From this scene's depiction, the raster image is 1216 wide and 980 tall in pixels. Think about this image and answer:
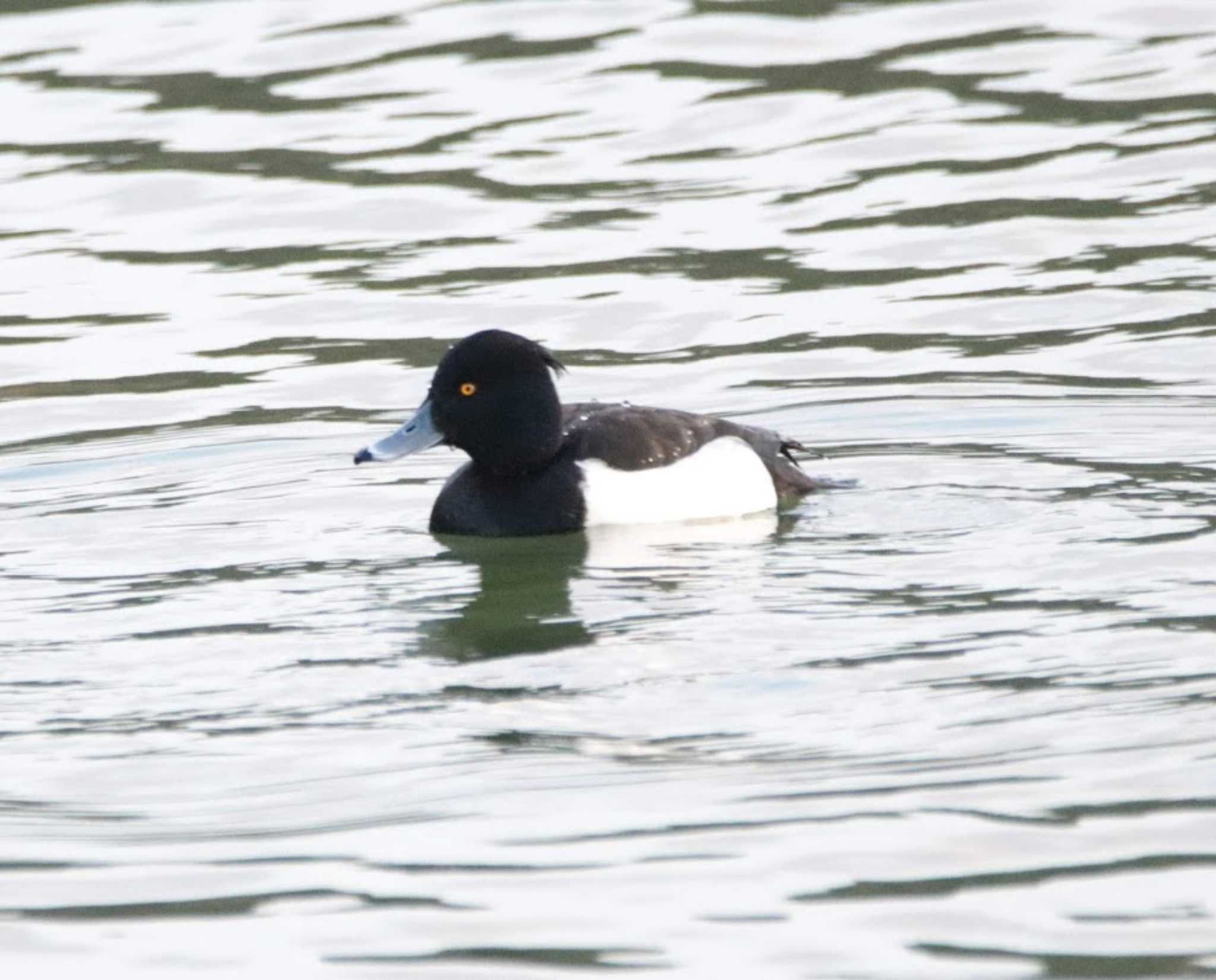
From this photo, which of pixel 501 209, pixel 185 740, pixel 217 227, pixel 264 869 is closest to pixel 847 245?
pixel 501 209

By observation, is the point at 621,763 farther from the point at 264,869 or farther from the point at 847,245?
the point at 847,245

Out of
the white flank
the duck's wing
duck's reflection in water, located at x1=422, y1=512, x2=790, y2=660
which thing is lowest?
duck's reflection in water, located at x1=422, y1=512, x2=790, y2=660

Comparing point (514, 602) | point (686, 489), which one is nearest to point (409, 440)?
point (686, 489)

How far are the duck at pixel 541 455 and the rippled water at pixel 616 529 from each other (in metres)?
0.19

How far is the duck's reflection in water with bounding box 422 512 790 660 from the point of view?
8.88 metres

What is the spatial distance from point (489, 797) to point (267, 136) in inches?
436

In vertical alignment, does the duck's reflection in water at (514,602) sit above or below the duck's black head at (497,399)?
below

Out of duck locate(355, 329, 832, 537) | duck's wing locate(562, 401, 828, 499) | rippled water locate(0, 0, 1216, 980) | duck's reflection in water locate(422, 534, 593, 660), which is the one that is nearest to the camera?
rippled water locate(0, 0, 1216, 980)

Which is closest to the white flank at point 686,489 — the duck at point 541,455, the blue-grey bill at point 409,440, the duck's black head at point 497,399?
the duck at point 541,455

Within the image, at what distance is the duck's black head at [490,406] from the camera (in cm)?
1073

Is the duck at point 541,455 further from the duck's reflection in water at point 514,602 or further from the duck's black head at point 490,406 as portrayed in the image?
the duck's reflection in water at point 514,602

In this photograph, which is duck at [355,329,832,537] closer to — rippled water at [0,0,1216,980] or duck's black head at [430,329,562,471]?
duck's black head at [430,329,562,471]

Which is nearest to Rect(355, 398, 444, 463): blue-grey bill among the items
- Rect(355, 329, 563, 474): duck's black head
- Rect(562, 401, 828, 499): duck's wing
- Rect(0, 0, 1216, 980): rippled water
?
Rect(355, 329, 563, 474): duck's black head

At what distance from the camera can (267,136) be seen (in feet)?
57.2
